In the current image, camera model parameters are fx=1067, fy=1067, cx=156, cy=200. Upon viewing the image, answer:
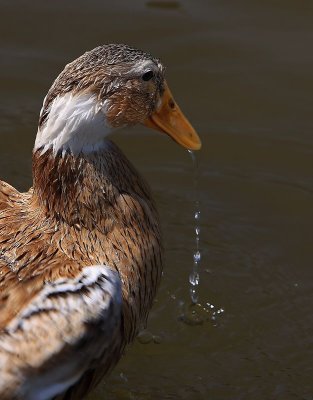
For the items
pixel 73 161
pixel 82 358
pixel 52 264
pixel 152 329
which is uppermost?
pixel 73 161

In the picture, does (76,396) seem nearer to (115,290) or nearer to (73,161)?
(115,290)

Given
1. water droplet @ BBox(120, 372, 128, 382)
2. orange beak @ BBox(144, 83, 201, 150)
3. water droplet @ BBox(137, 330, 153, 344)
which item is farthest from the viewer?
water droplet @ BBox(137, 330, 153, 344)

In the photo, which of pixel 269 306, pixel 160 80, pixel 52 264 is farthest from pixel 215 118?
pixel 52 264

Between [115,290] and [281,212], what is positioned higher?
[115,290]

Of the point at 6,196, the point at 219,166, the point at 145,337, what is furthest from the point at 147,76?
the point at 219,166

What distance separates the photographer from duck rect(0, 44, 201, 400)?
5133 mm

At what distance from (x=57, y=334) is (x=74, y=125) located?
1.01m

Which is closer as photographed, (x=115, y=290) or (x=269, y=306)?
(x=115, y=290)

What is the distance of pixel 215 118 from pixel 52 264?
320 centimetres

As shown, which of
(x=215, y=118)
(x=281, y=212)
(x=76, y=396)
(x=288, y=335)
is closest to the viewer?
(x=76, y=396)

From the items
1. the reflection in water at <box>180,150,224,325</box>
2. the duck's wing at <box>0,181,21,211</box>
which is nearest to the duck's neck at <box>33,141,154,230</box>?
the duck's wing at <box>0,181,21,211</box>

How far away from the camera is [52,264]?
5.34 m

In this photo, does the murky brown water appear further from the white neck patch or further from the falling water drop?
the white neck patch

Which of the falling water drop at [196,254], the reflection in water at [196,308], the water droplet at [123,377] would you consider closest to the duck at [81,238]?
the water droplet at [123,377]
